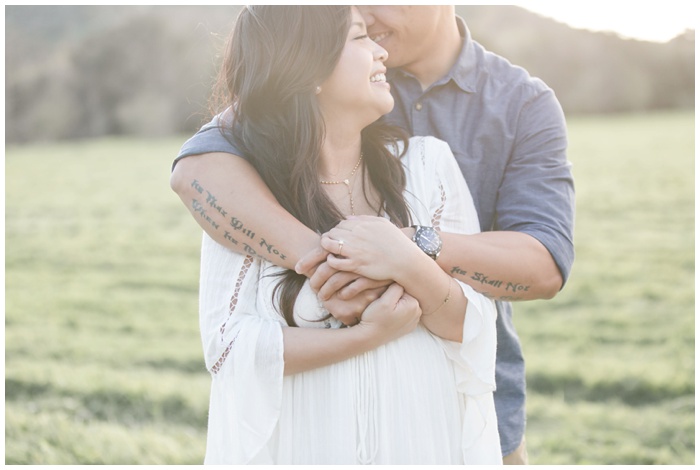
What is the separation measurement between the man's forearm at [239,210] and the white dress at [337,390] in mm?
82

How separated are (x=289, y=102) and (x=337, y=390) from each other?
0.76 m

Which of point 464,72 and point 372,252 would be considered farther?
point 464,72

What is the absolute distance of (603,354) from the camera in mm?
5594

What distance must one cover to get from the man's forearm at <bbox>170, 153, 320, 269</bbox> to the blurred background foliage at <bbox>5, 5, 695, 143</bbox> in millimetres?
7595

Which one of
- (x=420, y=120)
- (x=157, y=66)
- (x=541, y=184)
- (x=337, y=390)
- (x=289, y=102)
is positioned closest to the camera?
(x=337, y=390)

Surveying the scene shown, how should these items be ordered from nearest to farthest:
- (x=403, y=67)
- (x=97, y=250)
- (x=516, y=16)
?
(x=403, y=67) < (x=97, y=250) < (x=516, y=16)

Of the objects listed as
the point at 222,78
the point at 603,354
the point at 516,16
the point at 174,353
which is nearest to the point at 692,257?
the point at 603,354

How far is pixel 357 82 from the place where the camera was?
80.4 inches

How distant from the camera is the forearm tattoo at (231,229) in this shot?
1.93 metres

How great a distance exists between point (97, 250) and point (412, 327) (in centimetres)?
781

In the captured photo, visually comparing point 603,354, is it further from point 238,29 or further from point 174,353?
point 238,29

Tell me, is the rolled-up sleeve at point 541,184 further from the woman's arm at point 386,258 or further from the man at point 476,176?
the woman's arm at point 386,258

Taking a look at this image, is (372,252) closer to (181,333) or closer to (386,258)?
(386,258)

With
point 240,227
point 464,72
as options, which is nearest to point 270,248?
point 240,227
